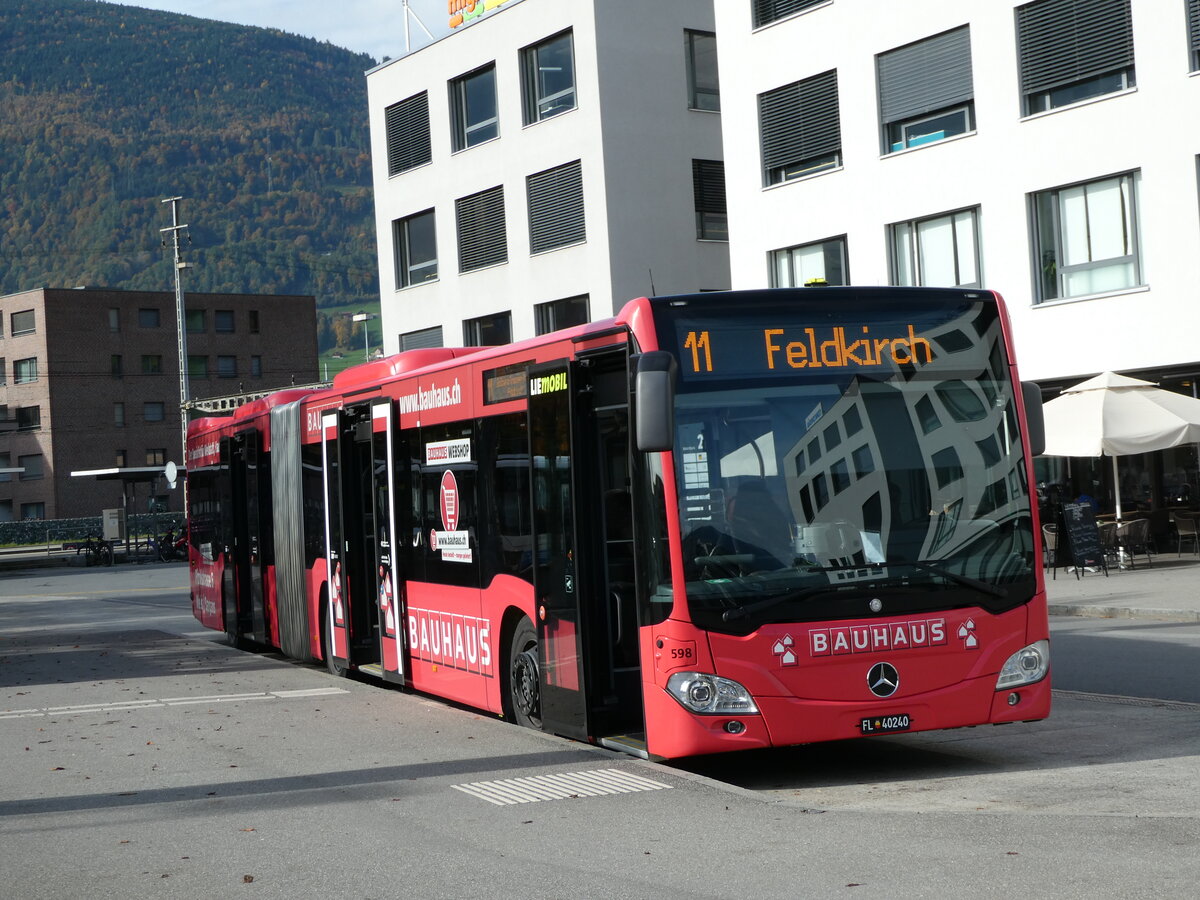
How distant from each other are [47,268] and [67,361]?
86723 millimetres

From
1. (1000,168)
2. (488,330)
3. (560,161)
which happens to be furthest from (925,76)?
(488,330)

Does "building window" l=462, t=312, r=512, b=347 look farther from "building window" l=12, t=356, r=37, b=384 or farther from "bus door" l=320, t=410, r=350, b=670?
"building window" l=12, t=356, r=37, b=384

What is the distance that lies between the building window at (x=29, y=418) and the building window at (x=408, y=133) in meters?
57.9

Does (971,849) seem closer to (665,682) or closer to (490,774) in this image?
(665,682)

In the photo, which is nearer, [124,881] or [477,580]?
[124,881]

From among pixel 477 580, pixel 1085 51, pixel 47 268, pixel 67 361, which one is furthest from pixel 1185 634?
pixel 47 268

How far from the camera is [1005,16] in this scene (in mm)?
27531

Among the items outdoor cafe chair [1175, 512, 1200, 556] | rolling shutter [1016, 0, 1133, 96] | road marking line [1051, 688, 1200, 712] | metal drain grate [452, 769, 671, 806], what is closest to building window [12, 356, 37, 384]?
rolling shutter [1016, 0, 1133, 96]

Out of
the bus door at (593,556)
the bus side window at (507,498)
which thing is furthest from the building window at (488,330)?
the bus door at (593,556)

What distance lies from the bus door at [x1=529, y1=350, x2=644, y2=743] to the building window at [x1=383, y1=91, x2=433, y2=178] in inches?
1270

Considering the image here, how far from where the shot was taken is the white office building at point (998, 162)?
2528 centimetres

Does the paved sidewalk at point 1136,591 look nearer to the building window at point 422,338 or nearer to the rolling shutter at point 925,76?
the rolling shutter at point 925,76

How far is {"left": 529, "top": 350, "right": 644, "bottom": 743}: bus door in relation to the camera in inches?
374

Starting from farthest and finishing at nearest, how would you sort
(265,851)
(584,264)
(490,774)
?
(584,264), (490,774), (265,851)
